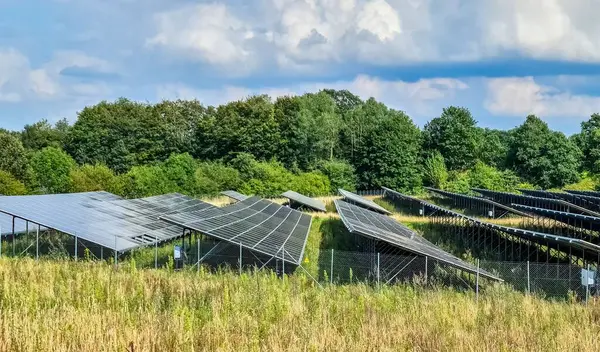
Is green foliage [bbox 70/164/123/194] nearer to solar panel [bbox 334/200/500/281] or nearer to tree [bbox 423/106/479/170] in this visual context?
solar panel [bbox 334/200/500/281]

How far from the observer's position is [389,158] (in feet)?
195

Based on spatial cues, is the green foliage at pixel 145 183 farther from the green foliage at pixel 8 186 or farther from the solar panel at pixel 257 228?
the solar panel at pixel 257 228

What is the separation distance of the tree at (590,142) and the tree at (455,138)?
1250 centimetres

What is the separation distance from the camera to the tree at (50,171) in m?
48.0

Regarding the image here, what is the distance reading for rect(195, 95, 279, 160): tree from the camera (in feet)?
194

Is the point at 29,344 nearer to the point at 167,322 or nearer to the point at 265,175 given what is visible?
the point at 167,322

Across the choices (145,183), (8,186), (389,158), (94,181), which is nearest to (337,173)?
(389,158)

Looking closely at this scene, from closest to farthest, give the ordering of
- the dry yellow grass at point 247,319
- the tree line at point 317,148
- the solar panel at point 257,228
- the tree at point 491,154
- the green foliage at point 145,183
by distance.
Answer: the dry yellow grass at point 247,319
the solar panel at point 257,228
the green foliage at point 145,183
the tree line at point 317,148
the tree at point 491,154

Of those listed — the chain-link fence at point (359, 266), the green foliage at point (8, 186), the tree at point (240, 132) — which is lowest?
the chain-link fence at point (359, 266)

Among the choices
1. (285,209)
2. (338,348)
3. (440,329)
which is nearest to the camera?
(338,348)

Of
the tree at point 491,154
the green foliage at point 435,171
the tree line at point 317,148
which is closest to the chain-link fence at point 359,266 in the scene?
the tree line at point 317,148

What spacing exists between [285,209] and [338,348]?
2701 centimetres

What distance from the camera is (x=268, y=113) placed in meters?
60.8

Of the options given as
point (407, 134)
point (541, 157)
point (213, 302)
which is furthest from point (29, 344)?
point (541, 157)
